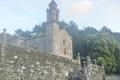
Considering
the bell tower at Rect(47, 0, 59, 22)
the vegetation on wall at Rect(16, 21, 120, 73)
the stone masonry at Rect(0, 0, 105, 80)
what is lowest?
the stone masonry at Rect(0, 0, 105, 80)

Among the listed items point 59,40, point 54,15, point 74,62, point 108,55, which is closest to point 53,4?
point 54,15

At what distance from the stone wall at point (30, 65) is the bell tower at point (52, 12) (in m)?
19.6

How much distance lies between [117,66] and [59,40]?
11.4 m

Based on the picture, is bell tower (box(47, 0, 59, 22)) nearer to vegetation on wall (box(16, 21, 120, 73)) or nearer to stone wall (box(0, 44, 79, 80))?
vegetation on wall (box(16, 21, 120, 73))

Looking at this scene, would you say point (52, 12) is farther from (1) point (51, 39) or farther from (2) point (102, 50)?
(2) point (102, 50)

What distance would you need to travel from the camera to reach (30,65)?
19031 millimetres

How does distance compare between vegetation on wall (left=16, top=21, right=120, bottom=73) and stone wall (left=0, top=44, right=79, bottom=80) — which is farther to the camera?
vegetation on wall (left=16, top=21, right=120, bottom=73)

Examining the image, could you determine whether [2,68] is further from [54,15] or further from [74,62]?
[54,15]

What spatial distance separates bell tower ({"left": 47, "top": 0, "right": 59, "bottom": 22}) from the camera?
137ft

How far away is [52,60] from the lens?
21.3 metres

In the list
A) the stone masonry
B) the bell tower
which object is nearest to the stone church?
the bell tower

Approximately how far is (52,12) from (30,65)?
23.5m

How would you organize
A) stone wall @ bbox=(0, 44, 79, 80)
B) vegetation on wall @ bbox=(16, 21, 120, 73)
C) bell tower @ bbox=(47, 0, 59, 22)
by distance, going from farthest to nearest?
vegetation on wall @ bbox=(16, 21, 120, 73)
bell tower @ bbox=(47, 0, 59, 22)
stone wall @ bbox=(0, 44, 79, 80)

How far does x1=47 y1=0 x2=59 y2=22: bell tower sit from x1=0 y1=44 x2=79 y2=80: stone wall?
19579mm
